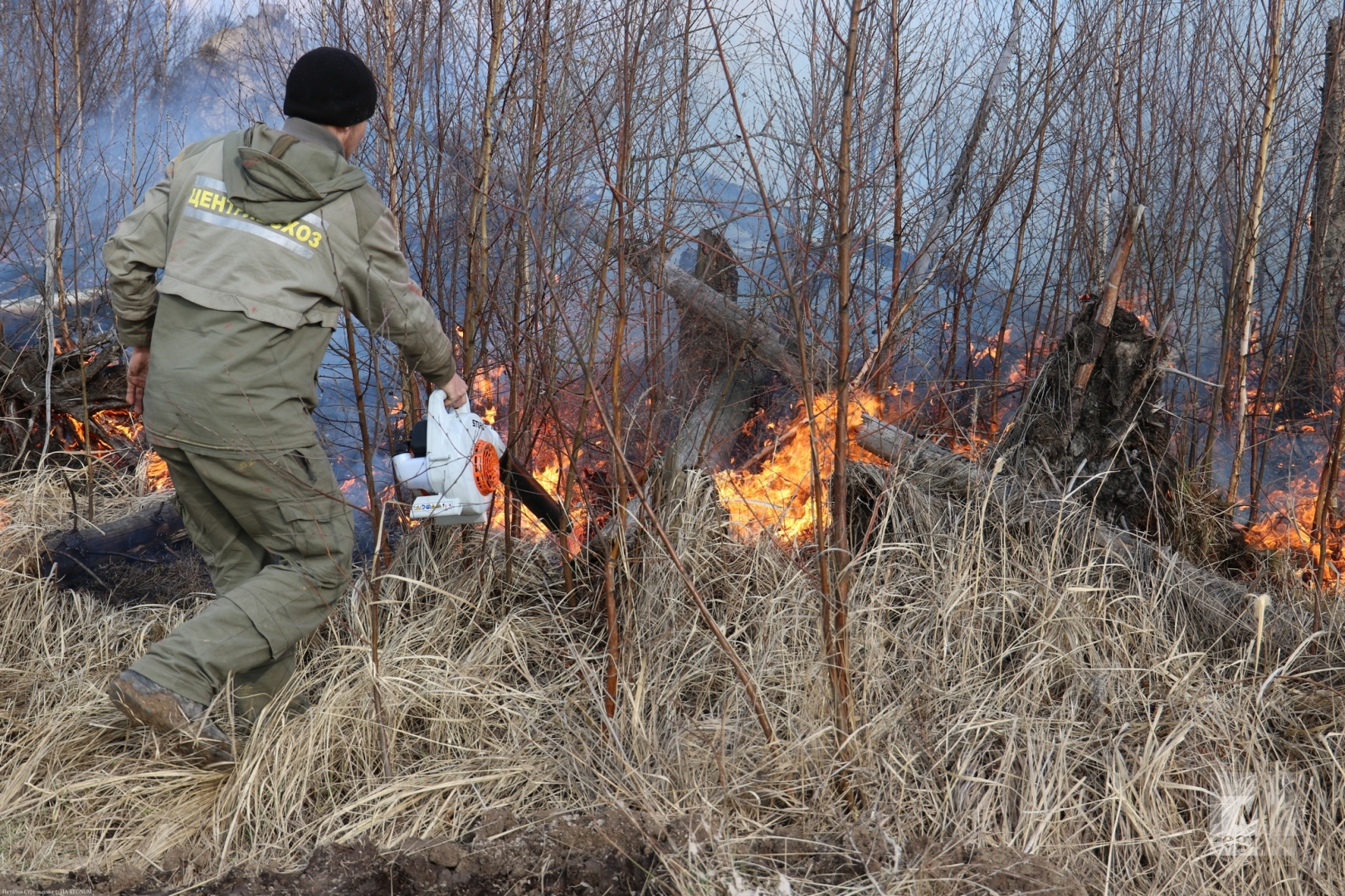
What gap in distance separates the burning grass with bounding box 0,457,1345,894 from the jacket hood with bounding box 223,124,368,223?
3.72 feet

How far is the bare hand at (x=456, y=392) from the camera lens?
2848mm

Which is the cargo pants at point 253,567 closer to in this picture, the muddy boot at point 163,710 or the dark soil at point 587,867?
the muddy boot at point 163,710

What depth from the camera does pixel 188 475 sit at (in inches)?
113

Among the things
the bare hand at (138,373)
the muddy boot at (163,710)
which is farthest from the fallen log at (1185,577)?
the muddy boot at (163,710)

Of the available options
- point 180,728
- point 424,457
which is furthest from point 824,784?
point 180,728

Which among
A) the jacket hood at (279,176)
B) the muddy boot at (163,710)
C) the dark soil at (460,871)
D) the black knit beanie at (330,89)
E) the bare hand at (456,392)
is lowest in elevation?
the dark soil at (460,871)

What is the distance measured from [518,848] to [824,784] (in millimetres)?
764

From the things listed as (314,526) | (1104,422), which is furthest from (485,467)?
(1104,422)

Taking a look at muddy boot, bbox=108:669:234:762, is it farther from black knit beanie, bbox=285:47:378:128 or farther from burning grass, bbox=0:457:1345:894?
black knit beanie, bbox=285:47:378:128

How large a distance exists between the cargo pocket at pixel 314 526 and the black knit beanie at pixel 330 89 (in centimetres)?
113

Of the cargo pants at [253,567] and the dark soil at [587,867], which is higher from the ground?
the cargo pants at [253,567]

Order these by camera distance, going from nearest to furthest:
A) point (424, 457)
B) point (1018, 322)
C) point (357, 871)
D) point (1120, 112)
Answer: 1. point (357, 871)
2. point (424, 457)
3. point (1120, 112)
4. point (1018, 322)

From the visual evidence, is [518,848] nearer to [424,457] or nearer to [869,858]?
[869,858]

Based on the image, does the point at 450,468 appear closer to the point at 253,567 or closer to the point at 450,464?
the point at 450,464
